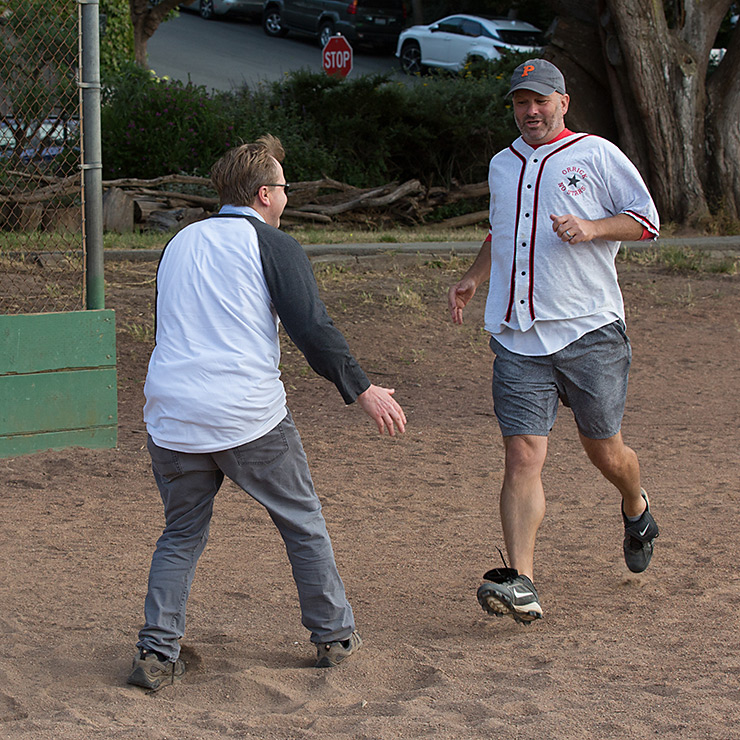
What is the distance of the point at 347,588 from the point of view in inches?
176

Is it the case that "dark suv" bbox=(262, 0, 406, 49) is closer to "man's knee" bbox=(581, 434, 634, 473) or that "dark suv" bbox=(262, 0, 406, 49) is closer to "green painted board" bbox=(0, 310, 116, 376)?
"green painted board" bbox=(0, 310, 116, 376)

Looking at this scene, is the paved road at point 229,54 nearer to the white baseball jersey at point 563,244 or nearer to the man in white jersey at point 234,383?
Result: the white baseball jersey at point 563,244

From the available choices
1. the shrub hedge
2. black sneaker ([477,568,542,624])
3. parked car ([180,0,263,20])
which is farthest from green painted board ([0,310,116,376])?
parked car ([180,0,263,20])

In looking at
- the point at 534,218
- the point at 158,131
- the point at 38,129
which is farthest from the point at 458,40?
the point at 534,218

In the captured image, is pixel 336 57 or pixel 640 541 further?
pixel 336 57

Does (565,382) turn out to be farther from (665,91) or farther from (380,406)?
(665,91)

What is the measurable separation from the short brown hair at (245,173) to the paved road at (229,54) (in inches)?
876

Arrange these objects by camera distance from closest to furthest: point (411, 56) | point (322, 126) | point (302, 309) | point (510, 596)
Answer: point (302, 309) < point (510, 596) < point (322, 126) < point (411, 56)

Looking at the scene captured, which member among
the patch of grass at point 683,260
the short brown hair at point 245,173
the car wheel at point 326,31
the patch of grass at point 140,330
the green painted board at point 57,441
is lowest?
the patch of grass at point 140,330

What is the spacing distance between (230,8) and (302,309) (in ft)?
105

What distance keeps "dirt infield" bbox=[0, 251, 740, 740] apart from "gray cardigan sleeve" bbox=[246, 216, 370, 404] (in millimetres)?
1030

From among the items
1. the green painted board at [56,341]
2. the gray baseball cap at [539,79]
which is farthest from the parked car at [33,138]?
the gray baseball cap at [539,79]

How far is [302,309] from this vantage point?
327 centimetres

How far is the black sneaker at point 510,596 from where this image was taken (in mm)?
3742
